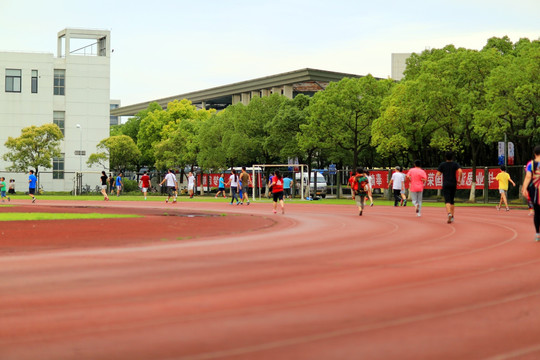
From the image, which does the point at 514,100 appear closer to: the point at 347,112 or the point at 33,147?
the point at 347,112

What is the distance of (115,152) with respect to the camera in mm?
82500

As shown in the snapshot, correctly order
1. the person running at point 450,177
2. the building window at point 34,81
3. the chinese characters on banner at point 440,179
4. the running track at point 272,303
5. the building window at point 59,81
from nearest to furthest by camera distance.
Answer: the running track at point 272,303, the person running at point 450,177, the chinese characters on banner at point 440,179, the building window at point 34,81, the building window at point 59,81

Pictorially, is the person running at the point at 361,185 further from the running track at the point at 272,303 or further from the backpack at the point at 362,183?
the running track at the point at 272,303

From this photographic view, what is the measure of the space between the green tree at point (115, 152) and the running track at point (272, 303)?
66826mm

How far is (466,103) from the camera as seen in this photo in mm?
44344

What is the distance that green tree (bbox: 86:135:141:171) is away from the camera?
78750 mm

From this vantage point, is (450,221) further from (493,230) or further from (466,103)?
(466,103)

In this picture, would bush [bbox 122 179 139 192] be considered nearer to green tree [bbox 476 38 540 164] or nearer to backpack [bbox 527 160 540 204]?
green tree [bbox 476 38 540 164]

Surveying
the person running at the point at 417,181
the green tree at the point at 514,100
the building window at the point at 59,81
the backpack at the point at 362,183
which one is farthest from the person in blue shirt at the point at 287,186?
the building window at the point at 59,81

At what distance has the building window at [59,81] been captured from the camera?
7888 cm

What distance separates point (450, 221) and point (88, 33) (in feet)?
214

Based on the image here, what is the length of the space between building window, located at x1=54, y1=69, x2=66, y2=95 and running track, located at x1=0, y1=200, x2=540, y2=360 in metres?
69.0

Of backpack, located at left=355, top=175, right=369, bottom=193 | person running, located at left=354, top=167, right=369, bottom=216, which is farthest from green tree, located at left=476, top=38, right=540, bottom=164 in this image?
backpack, located at left=355, top=175, right=369, bottom=193

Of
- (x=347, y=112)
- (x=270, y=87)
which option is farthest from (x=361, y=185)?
(x=270, y=87)
